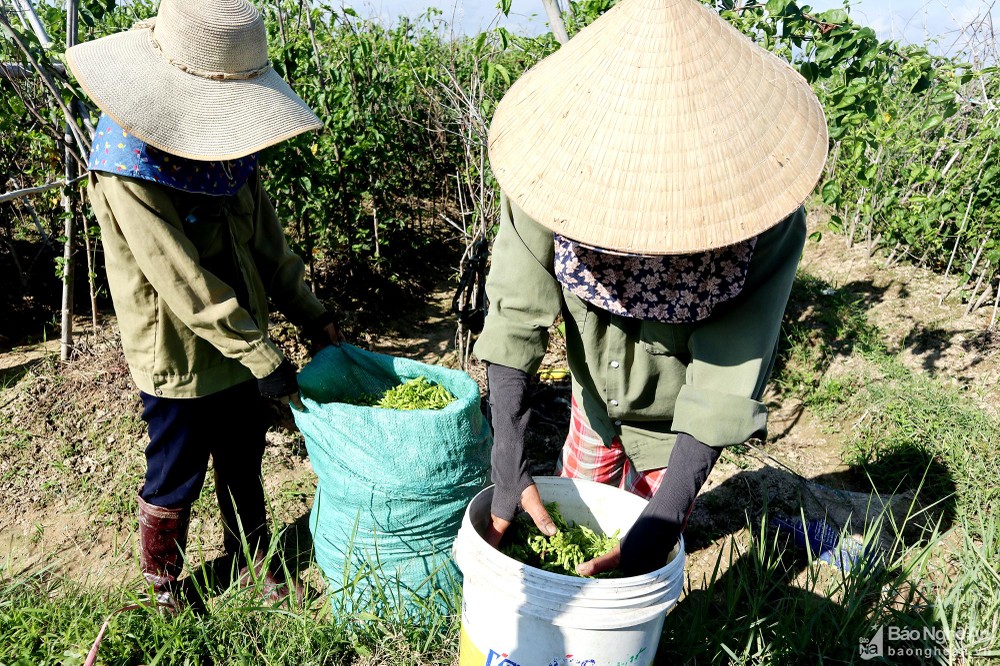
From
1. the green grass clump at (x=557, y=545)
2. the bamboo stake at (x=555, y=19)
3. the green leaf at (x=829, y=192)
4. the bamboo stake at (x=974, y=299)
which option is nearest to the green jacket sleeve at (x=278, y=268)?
the green grass clump at (x=557, y=545)

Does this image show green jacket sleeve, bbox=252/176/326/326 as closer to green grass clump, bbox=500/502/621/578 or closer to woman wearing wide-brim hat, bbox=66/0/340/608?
woman wearing wide-brim hat, bbox=66/0/340/608

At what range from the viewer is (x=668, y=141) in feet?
4.32

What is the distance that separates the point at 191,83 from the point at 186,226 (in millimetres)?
392

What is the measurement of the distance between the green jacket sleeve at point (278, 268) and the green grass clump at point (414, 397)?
14.7 inches

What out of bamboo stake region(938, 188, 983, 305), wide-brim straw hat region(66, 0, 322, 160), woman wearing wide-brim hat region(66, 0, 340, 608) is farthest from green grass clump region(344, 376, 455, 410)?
bamboo stake region(938, 188, 983, 305)

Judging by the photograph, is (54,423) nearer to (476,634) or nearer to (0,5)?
(0,5)

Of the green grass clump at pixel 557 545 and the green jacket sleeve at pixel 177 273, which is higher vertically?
the green jacket sleeve at pixel 177 273

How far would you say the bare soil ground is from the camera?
295 cm

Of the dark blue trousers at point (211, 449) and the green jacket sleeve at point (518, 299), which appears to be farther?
the dark blue trousers at point (211, 449)

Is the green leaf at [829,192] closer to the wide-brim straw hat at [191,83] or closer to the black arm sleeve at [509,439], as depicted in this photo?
the black arm sleeve at [509,439]

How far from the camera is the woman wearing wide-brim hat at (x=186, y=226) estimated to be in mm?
1918

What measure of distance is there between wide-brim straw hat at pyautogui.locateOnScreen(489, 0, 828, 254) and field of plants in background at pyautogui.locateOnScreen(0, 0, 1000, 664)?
8 centimetres

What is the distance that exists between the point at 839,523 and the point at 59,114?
12.7 feet

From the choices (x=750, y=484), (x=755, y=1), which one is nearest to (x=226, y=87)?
(x=755, y=1)
